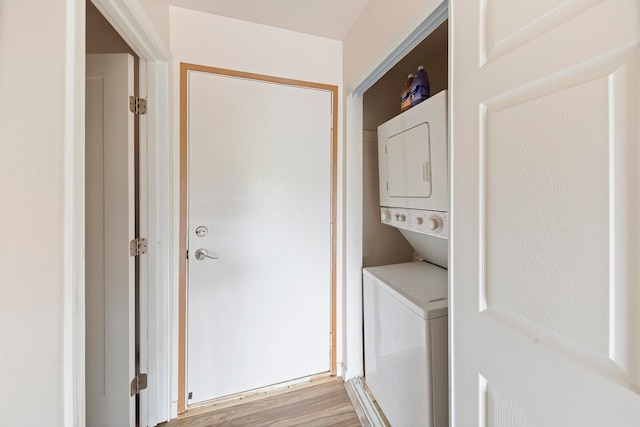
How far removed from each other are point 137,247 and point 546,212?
1.71 meters

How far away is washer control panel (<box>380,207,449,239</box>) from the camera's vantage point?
3.72 feet

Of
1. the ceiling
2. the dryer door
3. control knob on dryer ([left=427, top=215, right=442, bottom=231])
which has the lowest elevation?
control knob on dryer ([left=427, top=215, right=442, bottom=231])

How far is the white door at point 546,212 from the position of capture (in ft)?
1.41

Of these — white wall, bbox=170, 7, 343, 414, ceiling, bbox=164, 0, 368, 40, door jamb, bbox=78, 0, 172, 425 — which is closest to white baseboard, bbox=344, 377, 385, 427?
white wall, bbox=170, 7, 343, 414

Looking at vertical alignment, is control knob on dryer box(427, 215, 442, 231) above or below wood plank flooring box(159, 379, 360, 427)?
above

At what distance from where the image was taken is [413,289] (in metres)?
1.32

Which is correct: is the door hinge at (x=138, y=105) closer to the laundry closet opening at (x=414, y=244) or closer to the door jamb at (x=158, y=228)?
the door jamb at (x=158, y=228)

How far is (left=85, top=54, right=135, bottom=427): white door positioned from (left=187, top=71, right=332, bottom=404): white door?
12.8 inches

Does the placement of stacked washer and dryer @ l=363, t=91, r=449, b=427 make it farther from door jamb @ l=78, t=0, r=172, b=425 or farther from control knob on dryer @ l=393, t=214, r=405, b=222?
door jamb @ l=78, t=0, r=172, b=425

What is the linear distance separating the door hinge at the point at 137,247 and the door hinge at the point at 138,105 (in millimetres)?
688

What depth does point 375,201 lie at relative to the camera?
2.00m

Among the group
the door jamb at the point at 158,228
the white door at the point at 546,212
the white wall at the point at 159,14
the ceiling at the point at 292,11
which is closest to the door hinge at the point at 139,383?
the door jamb at the point at 158,228
